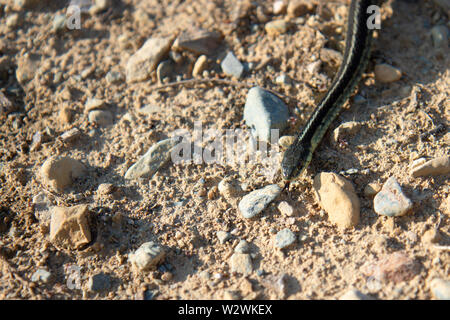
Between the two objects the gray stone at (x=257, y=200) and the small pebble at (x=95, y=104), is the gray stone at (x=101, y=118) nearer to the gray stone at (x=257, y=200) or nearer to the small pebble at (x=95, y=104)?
the small pebble at (x=95, y=104)

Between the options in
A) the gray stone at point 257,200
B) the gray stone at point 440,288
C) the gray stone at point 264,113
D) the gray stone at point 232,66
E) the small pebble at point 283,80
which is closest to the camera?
the gray stone at point 440,288

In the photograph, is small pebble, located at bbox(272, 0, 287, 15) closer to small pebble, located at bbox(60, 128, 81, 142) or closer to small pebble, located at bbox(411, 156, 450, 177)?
small pebble, located at bbox(411, 156, 450, 177)

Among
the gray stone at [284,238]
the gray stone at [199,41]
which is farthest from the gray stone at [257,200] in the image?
the gray stone at [199,41]

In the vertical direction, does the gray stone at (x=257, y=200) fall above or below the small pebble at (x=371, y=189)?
below

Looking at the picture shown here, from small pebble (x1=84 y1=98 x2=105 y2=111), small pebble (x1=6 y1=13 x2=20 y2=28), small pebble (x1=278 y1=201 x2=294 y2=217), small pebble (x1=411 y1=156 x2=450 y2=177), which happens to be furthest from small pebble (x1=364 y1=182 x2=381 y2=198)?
small pebble (x1=6 y1=13 x2=20 y2=28)

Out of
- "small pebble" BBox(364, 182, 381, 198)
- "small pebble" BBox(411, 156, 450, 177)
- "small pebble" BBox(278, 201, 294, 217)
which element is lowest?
"small pebble" BBox(278, 201, 294, 217)

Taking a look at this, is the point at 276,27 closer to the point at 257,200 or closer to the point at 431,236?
the point at 257,200
